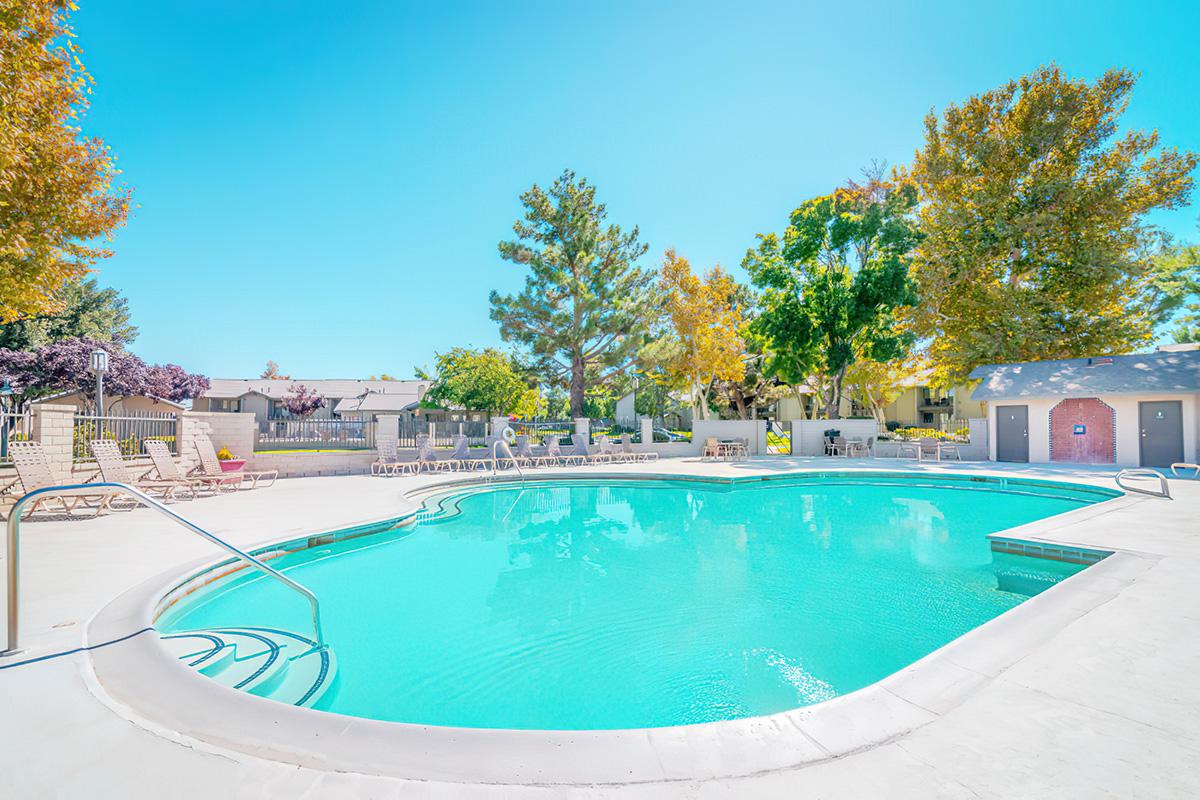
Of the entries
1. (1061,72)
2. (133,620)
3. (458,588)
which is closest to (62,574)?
(133,620)

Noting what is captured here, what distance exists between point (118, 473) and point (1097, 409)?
25.2 m

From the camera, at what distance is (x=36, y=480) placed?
758 centimetres

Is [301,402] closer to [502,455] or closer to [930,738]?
[502,455]

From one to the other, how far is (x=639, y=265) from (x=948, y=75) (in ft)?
42.6

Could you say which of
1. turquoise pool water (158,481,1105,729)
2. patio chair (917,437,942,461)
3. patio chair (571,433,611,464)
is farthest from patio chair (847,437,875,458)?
turquoise pool water (158,481,1105,729)

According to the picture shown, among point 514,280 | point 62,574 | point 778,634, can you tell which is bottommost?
point 778,634

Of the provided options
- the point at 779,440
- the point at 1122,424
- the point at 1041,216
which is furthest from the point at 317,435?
the point at 1041,216

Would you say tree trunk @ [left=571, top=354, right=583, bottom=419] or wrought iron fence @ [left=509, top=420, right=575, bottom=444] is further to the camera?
tree trunk @ [left=571, top=354, right=583, bottom=419]

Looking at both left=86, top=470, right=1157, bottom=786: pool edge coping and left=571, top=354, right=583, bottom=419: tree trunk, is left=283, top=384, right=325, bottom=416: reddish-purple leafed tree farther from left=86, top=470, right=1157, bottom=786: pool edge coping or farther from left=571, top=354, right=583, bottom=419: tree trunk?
left=86, top=470, right=1157, bottom=786: pool edge coping

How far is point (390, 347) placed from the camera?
7362cm

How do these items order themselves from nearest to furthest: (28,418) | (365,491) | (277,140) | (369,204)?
1. (28,418)
2. (365,491)
3. (277,140)
4. (369,204)

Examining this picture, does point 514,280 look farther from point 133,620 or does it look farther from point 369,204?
point 133,620

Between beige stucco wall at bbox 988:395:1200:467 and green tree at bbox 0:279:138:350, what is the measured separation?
40.5 meters

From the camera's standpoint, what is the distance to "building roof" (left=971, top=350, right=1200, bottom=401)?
51.6 feet
